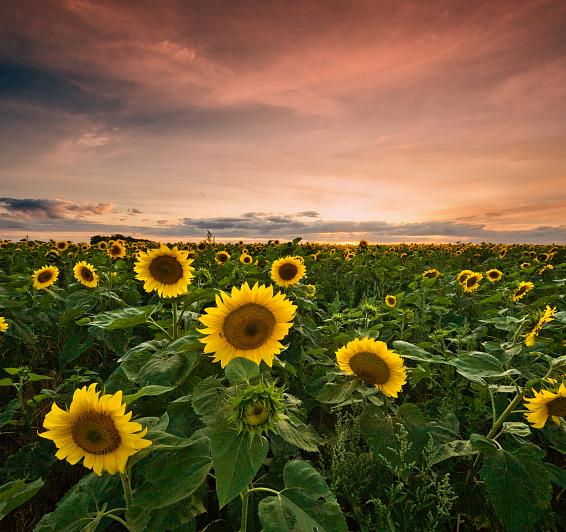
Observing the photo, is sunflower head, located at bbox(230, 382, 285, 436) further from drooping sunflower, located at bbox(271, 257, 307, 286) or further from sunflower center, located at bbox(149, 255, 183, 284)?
A: drooping sunflower, located at bbox(271, 257, 307, 286)

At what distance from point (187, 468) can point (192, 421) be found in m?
0.75

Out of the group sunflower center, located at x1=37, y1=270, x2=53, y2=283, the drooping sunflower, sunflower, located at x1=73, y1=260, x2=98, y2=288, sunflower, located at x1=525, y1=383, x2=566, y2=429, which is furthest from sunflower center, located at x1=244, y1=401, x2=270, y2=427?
sunflower center, located at x1=37, y1=270, x2=53, y2=283

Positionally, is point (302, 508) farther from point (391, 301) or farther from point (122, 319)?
Answer: point (391, 301)

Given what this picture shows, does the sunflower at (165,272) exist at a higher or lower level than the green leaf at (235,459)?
higher

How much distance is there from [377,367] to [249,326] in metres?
0.91

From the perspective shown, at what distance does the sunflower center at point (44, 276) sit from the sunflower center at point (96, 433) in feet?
16.1

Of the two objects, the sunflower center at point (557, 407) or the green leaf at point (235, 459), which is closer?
the green leaf at point (235, 459)

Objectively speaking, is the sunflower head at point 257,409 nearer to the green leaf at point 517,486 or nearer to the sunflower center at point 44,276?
the green leaf at point 517,486

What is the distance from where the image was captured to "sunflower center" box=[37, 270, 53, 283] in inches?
226

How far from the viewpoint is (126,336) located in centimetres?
368

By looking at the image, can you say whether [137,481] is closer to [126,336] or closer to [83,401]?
[83,401]

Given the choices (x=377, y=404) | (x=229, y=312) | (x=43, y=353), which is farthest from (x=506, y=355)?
(x=43, y=353)

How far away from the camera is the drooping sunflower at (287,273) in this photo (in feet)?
15.4

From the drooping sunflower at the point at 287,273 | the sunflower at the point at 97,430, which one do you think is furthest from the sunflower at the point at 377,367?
the drooping sunflower at the point at 287,273
